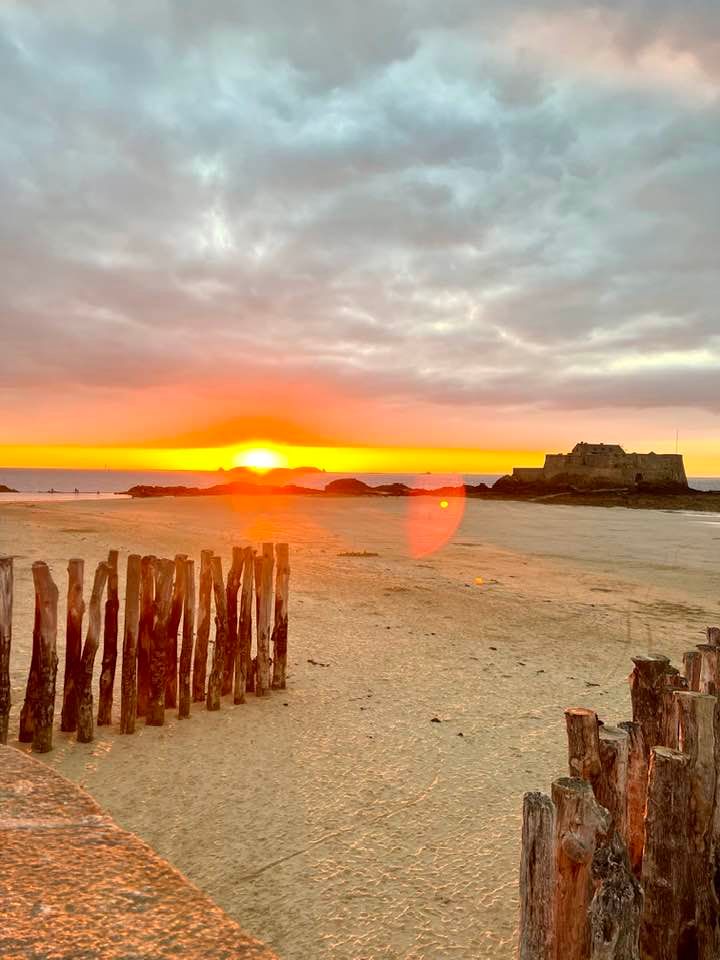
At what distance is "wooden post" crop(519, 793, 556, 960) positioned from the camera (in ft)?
8.30

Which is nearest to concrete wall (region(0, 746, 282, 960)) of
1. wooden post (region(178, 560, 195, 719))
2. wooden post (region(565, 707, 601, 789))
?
wooden post (region(565, 707, 601, 789))

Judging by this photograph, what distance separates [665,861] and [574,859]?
68cm

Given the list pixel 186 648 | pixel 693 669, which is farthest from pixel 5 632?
pixel 693 669

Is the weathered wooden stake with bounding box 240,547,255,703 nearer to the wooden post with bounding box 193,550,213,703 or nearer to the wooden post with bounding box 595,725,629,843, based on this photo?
the wooden post with bounding box 193,550,213,703

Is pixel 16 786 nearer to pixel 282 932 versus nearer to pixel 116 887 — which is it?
pixel 116 887

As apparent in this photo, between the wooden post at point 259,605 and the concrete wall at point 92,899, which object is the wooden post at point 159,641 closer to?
the wooden post at point 259,605

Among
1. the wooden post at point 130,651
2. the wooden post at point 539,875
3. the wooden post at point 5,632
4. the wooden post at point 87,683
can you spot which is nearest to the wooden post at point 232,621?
the wooden post at point 130,651

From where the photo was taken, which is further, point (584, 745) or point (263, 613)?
→ point (263, 613)

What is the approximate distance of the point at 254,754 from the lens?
19.3 ft

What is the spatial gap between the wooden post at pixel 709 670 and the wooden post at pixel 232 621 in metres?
4.37

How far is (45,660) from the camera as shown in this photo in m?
5.66

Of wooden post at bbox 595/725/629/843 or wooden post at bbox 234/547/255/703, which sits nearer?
wooden post at bbox 595/725/629/843

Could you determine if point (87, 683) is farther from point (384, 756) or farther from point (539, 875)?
point (539, 875)

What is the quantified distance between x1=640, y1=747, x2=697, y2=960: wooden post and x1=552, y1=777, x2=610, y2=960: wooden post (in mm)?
504
